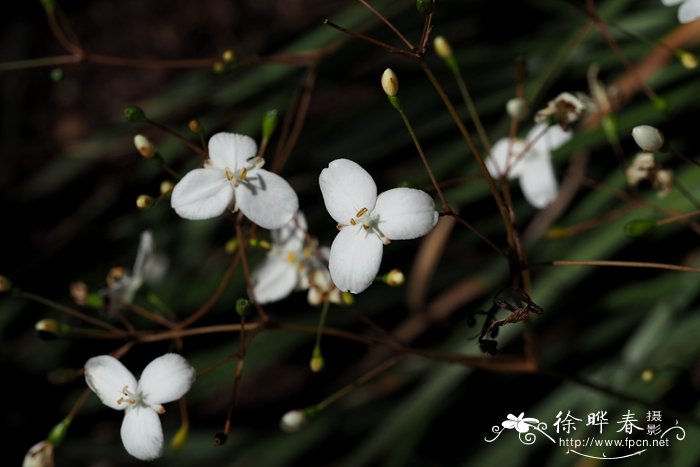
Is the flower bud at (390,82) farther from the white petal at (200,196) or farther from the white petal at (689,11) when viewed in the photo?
the white petal at (689,11)

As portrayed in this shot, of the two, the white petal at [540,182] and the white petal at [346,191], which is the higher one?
the white petal at [540,182]

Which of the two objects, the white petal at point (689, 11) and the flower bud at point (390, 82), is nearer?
the flower bud at point (390, 82)

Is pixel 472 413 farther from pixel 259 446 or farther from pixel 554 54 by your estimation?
pixel 554 54

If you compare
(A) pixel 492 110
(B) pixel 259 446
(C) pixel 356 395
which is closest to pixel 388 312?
(C) pixel 356 395

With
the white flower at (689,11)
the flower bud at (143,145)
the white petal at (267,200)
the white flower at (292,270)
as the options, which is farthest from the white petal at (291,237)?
the white flower at (689,11)

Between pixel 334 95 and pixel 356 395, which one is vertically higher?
pixel 334 95

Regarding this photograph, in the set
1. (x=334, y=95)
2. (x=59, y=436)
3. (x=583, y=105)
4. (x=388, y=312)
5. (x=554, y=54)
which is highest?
(x=334, y=95)

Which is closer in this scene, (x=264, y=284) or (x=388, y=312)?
(x=264, y=284)
